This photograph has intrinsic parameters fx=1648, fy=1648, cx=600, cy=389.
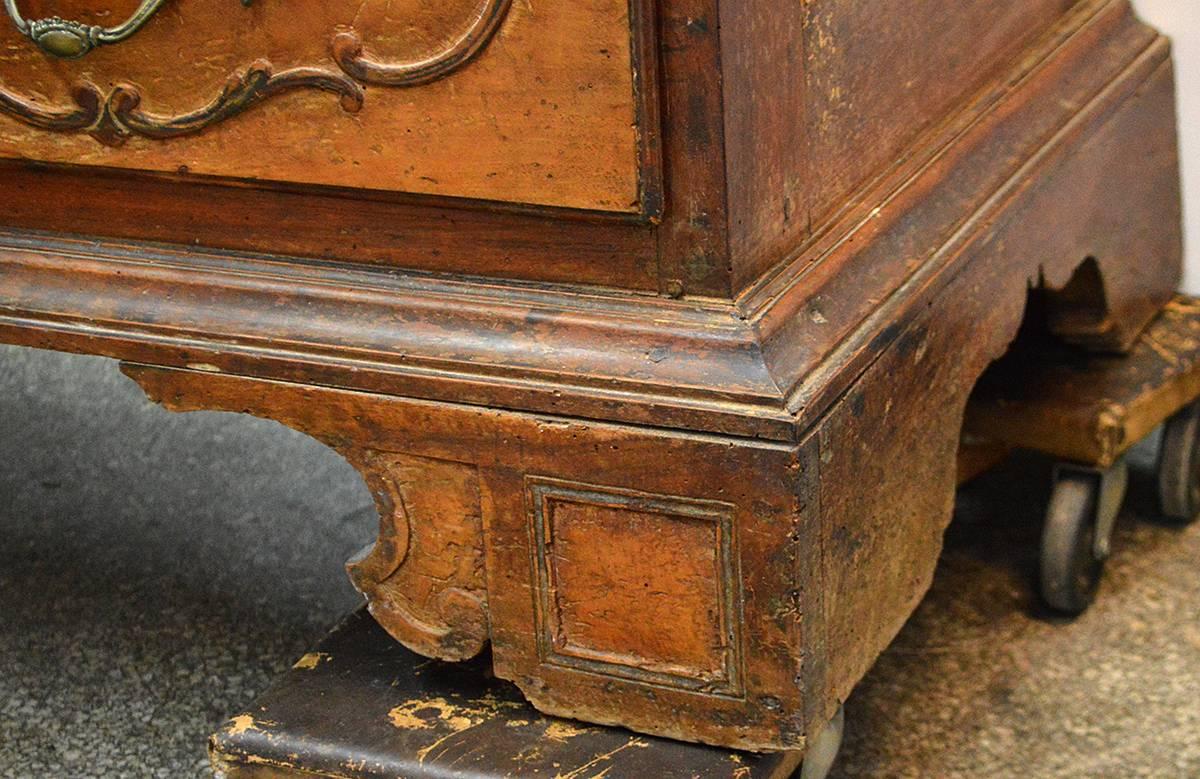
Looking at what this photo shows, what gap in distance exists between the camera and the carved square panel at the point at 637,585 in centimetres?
112

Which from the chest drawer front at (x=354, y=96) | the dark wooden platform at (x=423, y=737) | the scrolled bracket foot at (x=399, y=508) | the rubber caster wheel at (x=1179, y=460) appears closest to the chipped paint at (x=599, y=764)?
the dark wooden platform at (x=423, y=737)

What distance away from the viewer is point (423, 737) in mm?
1222

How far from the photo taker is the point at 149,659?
158cm

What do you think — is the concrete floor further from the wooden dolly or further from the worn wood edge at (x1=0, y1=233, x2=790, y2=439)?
the worn wood edge at (x1=0, y1=233, x2=790, y2=439)

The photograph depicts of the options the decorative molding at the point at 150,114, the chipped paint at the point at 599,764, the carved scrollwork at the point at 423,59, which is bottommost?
the chipped paint at the point at 599,764

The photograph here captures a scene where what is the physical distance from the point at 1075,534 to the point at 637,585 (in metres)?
0.66

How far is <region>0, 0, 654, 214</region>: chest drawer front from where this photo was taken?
3.55 ft

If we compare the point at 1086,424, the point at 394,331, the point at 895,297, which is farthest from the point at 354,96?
the point at 1086,424

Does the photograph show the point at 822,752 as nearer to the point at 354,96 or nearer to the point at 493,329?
the point at 493,329

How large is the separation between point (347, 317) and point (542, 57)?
25 centimetres

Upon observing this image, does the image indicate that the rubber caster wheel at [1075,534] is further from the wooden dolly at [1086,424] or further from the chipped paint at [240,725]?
the chipped paint at [240,725]

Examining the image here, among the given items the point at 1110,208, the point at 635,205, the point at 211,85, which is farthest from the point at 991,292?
the point at 211,85

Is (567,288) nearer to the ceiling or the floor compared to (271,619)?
nearer to the ceiling

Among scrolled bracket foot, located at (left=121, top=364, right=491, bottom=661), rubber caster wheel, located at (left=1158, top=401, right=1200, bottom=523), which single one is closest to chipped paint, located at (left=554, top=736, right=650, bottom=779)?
scrolled bracket foot, located at (left=121, top=364, right=491, bottom=661)
